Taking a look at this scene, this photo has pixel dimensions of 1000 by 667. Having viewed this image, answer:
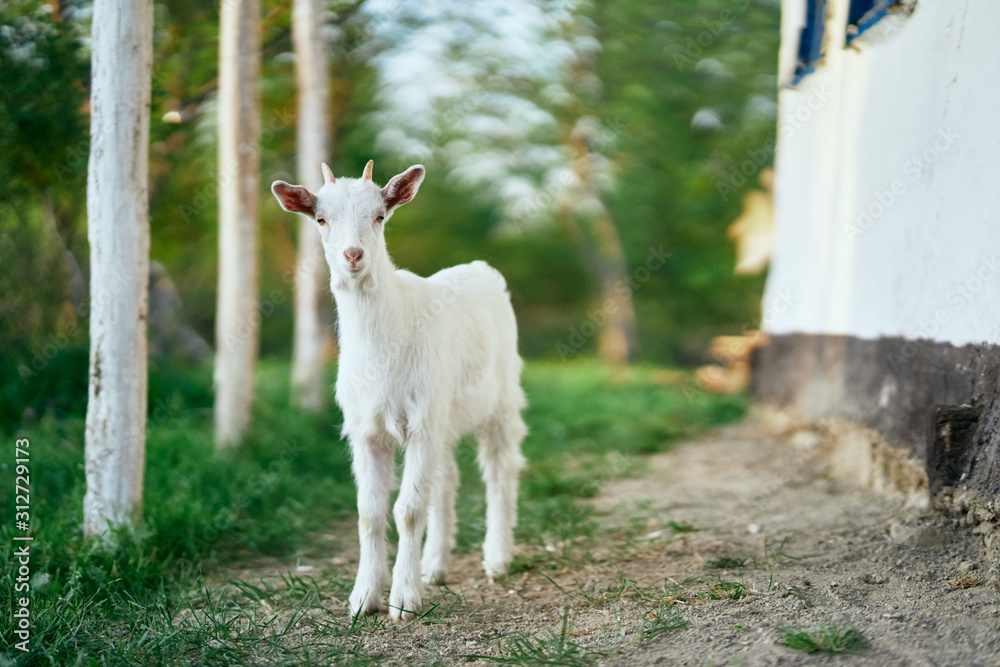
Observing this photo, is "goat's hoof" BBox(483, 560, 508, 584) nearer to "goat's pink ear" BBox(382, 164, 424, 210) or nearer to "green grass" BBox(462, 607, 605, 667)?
"green grass" BBox(462, 607, 605, 667)

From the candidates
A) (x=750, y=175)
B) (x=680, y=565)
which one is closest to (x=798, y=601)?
(x=680, y=565)

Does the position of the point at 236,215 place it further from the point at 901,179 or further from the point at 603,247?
the point at 603,247

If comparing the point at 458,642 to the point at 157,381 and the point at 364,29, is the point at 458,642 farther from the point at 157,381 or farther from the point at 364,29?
the point at 364,29

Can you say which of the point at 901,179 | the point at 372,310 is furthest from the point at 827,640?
the point at 901,179

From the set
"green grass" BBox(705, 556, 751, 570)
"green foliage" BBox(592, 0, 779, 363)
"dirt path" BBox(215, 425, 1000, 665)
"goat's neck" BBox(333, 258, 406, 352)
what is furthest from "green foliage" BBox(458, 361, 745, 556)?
"green foliage" BBox(592, 0, 779, 363)

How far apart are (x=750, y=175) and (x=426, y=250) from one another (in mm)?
8321

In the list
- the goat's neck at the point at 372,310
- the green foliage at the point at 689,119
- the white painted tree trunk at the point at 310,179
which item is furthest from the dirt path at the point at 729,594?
the green foliage at the point at 689,119

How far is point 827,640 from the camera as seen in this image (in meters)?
2.98

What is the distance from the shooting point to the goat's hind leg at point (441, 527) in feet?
14.5

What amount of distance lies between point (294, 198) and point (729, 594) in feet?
9.37

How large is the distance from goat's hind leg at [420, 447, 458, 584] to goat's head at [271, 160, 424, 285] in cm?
Result: 129

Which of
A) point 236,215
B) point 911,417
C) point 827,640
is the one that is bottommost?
point 827,640

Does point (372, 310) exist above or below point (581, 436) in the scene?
above

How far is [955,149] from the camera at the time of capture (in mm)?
4188
